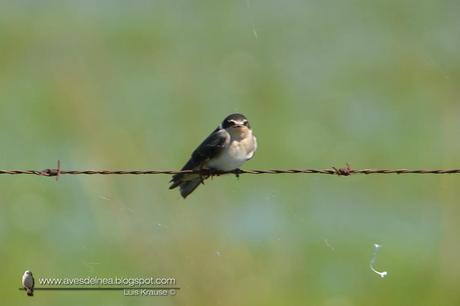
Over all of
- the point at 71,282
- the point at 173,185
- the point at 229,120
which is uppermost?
the point at 229,120

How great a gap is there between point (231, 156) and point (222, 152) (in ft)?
0.27

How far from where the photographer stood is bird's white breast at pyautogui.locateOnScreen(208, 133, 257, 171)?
629 centimetres

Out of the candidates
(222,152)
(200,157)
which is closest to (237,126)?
(222,152)

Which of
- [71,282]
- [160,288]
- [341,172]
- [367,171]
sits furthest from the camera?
[71,282]

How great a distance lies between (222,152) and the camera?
629 centimetres

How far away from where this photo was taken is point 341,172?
4.65m

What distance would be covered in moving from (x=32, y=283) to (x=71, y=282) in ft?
2.71

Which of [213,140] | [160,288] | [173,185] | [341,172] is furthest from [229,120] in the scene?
[341,172]

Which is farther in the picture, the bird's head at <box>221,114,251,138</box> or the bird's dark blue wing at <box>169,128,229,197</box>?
the bird's head at <box>221,114,251,138</box>

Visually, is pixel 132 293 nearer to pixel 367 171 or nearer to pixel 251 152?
pixel 251 152

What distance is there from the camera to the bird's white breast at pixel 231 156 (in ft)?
20.6

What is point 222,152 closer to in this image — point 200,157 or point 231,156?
point 231,156

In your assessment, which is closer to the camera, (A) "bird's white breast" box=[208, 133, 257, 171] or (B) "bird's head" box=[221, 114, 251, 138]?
(A) "bird's white breast" box=[208, 133, 257, 171]

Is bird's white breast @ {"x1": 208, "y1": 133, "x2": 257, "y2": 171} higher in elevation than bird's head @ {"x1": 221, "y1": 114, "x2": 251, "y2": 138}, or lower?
lower
